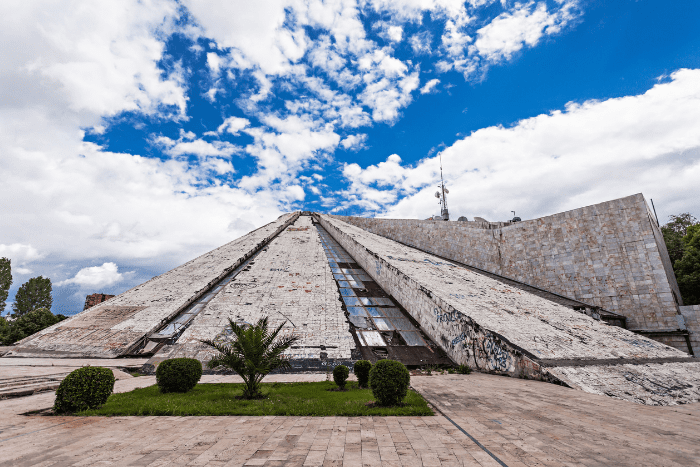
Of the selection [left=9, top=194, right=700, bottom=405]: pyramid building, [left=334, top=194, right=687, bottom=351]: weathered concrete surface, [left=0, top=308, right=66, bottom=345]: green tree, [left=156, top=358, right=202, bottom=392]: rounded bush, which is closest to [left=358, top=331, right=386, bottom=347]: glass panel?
[left=9, top=194, right=700, bottom=405]: pyramid building

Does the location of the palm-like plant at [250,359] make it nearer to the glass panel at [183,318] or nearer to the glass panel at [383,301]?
the glass panel at [183,318]

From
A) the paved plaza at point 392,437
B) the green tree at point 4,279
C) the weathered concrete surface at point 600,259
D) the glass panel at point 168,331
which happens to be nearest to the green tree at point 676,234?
the weathered concrete surface at point 600,259

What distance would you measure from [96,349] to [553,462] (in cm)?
1341

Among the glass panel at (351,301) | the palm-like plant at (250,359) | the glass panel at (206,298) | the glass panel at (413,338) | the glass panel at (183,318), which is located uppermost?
the glass panel at (206,298)

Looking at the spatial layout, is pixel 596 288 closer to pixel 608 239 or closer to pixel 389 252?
pixel 608 239

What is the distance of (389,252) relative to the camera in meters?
17.8

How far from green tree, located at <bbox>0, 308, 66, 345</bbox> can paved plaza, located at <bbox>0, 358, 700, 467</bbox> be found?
18.8 metres

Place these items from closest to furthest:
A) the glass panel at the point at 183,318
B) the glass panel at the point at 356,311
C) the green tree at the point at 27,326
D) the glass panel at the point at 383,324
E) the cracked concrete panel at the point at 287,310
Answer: the cracked concrete panel at the point at 287,310, the glass panel at the point at 383,324, the glass panel at the point at 183,318, the glass panel at the point at 356,311, the green tree at the point at 27,326

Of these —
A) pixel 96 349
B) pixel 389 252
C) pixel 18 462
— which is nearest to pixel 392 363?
pixel 18 462

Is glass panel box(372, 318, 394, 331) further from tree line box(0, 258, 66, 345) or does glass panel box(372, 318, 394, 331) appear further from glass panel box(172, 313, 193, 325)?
tree line box(0, 258, 66, 345)

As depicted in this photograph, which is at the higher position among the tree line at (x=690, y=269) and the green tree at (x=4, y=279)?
the green tree at (x=4, y=279)

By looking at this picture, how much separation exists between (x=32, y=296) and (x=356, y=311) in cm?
3877

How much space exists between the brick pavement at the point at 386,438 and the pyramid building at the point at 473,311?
2447 millimetres

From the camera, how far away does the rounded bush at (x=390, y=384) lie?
5195mm
